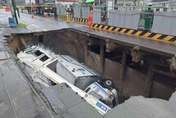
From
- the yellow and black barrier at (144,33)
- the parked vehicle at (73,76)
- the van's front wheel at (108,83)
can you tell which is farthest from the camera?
the van's front wheel at (108,83)

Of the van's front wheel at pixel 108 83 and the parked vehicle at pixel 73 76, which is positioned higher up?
the parked vehicle at pixel 73 76

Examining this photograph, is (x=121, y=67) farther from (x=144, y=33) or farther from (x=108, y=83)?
(x=144, y=33)

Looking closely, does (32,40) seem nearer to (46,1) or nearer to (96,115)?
(96,115)

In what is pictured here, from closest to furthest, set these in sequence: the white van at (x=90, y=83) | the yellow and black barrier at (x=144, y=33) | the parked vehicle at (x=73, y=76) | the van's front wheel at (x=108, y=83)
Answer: the parked vehicle at (x=73, y=76) → the white van at (x=90, y=83) → the yellow and black barrier at (x=144, y=33) → the van's front wheel at (x=108, y=83)

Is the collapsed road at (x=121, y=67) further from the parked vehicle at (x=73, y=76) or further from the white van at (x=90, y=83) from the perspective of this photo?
the parked vehicle at (x=73, y=76)

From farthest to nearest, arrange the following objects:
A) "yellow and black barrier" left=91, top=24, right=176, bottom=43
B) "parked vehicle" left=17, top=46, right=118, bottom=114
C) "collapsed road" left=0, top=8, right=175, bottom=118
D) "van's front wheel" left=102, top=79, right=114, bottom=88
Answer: "van's front wheel" left=102, top=79, right=114, bottom=88
"yellow and black barrier" left=91, top=24, right=176, bottom=43
"parked vehicle" left=17, top=46, right=118, bottom=114
"collapsed road" left=0, top=8, right=175, bottom=118

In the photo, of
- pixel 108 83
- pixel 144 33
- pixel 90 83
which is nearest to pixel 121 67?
pixel 108 83

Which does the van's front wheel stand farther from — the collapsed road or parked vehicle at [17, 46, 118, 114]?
the collapsed road

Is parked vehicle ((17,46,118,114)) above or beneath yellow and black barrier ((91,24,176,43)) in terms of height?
beneath

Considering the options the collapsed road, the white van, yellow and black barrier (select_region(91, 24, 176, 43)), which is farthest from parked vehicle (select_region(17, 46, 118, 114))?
yellow and black barrier (select_region(91, 24, 176, 43))

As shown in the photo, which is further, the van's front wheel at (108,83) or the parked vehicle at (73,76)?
the van's front wheel at (108,83)

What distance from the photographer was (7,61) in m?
4.21

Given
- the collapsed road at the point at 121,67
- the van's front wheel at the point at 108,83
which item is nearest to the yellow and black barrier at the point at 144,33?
the collapsed road at the point at 121,67

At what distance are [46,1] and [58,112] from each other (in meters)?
26.0
